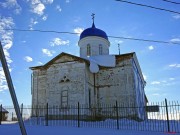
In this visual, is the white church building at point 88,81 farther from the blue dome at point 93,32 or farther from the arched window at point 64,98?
the blue dome at point 93,32

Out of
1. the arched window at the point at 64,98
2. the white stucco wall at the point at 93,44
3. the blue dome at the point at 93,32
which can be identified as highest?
the blue dome at the point at 93,32

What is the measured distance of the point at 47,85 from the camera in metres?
26.2

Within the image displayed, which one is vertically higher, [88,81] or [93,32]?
[93,32]

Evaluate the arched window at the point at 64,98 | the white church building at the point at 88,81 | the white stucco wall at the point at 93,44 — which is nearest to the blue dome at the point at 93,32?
the white stucco wall at the point at 93,44

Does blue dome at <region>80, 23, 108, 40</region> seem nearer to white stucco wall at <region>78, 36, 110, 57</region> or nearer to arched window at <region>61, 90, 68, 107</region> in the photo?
white stucco wall at <region>78, 36, 110, 57</region>

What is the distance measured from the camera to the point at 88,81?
25.0m

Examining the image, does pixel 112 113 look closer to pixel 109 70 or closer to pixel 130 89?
pixel 130 89

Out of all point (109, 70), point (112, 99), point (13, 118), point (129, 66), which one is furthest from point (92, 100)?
point (13, 118)

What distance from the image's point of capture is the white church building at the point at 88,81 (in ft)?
79.9

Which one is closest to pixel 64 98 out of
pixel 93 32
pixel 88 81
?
pixel 88 81

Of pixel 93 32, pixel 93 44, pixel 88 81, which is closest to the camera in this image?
pixel 88 81

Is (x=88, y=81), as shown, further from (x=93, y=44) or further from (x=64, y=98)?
(x=93, y=44)

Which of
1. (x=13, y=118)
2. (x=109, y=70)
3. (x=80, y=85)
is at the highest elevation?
(x=109, y=70)

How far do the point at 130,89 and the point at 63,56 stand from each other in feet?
26.9
